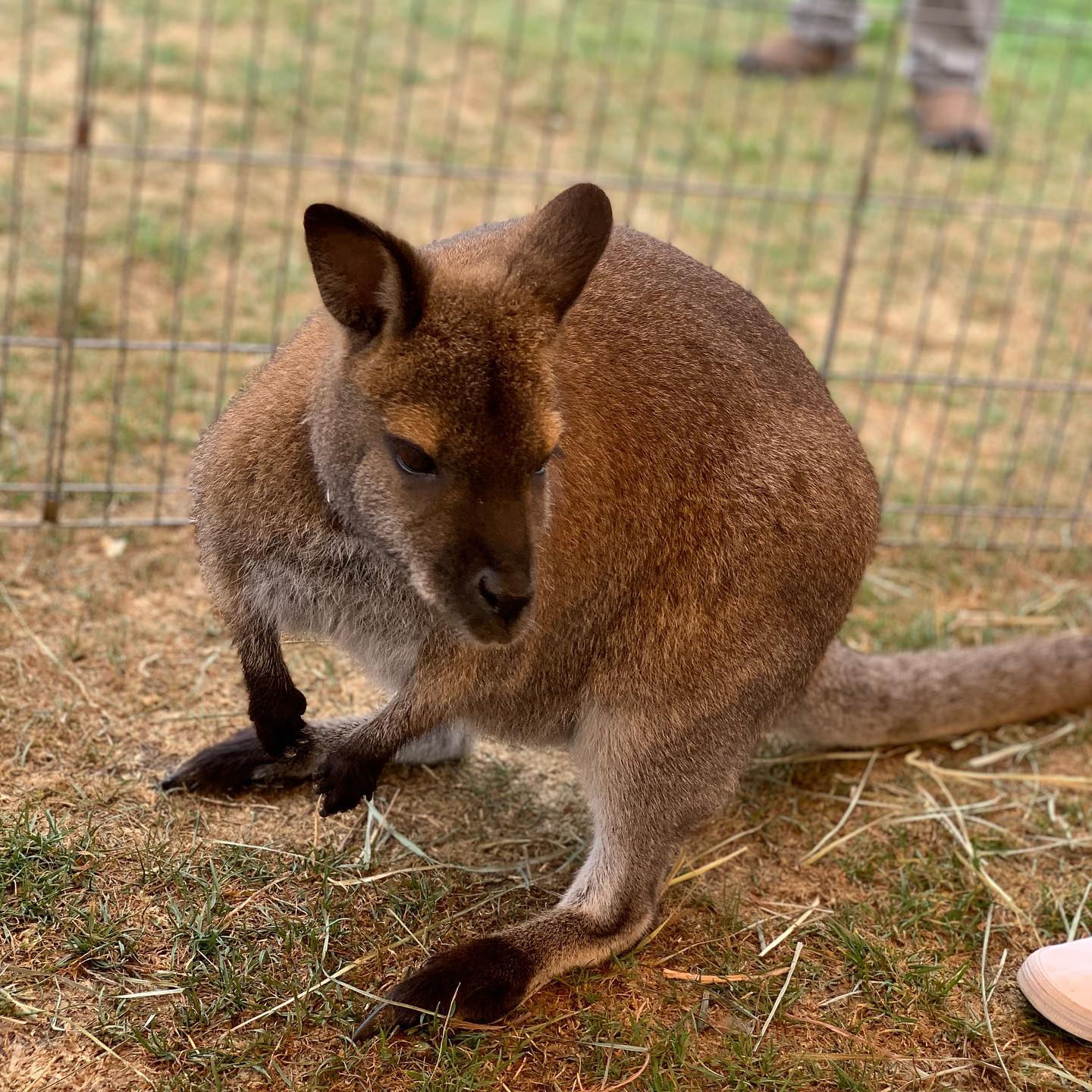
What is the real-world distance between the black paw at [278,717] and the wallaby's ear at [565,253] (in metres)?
1.01

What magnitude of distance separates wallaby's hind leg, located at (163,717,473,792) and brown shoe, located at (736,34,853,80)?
6.45 meters

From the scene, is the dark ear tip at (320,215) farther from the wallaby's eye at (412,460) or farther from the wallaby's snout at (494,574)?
the wallaby's snout at (494,574)

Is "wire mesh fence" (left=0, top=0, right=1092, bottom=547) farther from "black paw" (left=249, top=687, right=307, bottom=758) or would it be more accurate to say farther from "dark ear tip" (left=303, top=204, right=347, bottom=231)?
"dark ear tip" (left=303, top=204, right=347, bottom=231)

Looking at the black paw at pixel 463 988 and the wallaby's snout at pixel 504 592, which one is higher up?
the wallaby's snout at pixel 504 592

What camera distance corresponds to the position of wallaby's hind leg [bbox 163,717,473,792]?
10.9ft

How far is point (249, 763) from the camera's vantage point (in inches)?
131

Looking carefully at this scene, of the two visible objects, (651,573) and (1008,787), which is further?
(1008,787)

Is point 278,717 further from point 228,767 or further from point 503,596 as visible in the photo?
point 503,596

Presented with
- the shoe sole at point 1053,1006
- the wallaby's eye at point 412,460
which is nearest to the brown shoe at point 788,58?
the shoe sole at point 1053,1006

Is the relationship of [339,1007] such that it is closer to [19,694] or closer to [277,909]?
[277,909]

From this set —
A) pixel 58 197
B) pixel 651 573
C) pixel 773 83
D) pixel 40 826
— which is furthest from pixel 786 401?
pixel 773 83

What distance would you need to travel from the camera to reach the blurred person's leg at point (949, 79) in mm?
8047

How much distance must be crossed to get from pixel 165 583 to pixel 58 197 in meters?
2.65

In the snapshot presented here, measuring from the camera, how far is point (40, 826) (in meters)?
3.10
